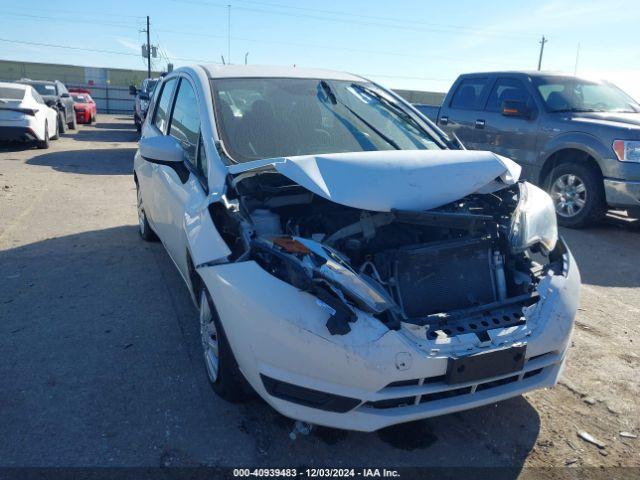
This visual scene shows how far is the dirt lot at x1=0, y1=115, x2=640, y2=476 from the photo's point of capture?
255cm

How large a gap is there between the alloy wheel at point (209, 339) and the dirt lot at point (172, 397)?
0.17 meters

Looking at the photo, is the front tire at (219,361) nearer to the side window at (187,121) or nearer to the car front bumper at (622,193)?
the side window at (187,121)

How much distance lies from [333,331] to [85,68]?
61346mm

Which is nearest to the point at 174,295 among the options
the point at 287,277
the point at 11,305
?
the point at 11,305

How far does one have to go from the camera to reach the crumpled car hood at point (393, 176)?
2.70 m

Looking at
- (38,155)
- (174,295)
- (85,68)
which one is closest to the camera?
(174,295)

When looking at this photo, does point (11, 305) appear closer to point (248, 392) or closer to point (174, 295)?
point (174, 295)

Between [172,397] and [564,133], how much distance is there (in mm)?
6161

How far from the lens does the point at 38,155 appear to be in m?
12.6

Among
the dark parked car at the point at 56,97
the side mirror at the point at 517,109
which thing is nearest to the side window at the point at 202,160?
the side mirror at the point at 517,109

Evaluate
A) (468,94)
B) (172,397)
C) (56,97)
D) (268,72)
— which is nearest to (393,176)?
(172,397)

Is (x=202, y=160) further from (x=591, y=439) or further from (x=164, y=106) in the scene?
(x=591, y=439)

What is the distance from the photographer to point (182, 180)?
12.1ft

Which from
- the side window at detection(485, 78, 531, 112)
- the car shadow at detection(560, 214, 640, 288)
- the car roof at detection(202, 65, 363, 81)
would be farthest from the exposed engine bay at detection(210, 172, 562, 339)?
the side window at detection(485, 78, 531, 112)
